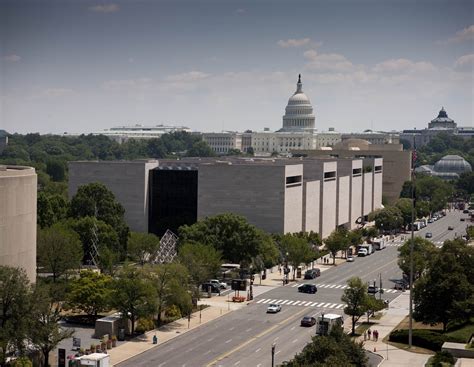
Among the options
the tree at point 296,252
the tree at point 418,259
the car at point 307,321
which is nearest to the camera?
the car at point 307,321

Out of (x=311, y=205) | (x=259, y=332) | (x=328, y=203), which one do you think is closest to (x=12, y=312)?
(x=259, y=332)

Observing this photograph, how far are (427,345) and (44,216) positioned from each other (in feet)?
146

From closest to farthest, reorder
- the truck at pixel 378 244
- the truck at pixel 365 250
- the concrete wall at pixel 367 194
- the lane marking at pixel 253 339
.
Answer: the lane marking at pixel 253 339, the truck at pixel 365 250, the truck at pixel 378 244, the concrete wall at pixel 367 194

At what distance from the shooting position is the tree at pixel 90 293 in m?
59.7

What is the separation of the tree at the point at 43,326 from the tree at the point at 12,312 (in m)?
0.54

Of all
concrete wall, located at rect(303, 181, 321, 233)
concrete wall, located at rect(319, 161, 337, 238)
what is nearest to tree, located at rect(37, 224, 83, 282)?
concrete wall, located at rect(303, 181, 321, 233)

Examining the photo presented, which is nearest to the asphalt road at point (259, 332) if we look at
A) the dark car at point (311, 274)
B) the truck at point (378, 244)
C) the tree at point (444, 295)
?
the dark car at point (311, 274)

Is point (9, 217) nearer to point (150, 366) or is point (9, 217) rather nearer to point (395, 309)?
point (150, 366)

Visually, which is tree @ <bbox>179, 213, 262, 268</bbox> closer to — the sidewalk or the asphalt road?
the asphalt road

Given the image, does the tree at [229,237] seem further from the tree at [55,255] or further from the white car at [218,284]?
the tree at [55,255]

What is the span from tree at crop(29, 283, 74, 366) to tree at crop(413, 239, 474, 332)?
24.9m

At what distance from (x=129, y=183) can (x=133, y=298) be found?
45.2 m

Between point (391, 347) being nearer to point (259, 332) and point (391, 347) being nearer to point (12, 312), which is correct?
point (259, 332)

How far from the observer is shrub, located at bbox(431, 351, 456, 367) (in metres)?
47.5
